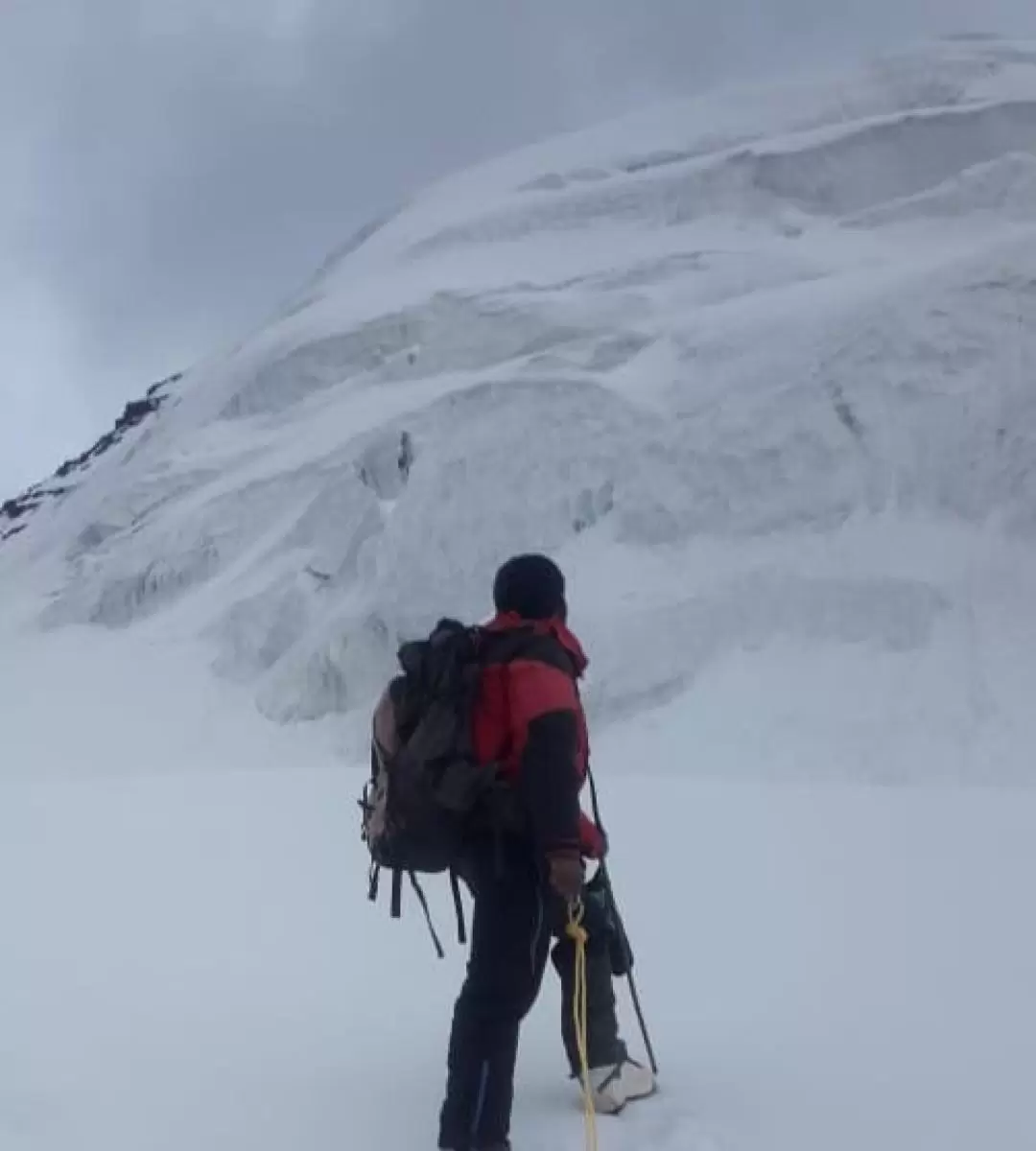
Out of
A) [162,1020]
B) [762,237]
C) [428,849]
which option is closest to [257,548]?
[762,237]

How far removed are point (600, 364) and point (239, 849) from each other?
47.7ft

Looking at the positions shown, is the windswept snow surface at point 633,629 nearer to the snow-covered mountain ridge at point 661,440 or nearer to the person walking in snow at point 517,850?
the snow-covered mountain ridge at point 661,440

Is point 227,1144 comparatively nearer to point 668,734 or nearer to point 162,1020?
point 162,1020

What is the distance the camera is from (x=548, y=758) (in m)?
3.45

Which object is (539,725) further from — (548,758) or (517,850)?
(517,850)

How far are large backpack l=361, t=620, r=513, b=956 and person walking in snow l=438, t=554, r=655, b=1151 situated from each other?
5 centimetres

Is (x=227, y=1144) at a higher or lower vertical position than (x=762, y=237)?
lower

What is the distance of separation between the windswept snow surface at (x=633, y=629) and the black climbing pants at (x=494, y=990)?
253 millimetres

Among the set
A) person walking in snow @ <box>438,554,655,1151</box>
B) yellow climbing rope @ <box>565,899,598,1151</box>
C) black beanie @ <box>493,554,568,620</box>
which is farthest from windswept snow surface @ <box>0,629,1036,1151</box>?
black beanie @ <box>493,554,568,620</box>

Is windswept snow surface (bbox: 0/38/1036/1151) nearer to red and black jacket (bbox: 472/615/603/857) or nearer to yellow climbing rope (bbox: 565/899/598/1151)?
yellow climbing rope (bbox: 565/899/598/1151)

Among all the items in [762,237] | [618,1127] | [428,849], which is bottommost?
[618,1127]

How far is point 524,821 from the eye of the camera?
3.54 metres

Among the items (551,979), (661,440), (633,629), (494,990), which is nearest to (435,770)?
(494,990)

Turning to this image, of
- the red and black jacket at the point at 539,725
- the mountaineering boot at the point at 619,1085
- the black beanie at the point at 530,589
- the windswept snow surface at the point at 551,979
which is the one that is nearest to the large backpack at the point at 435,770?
the red and black jacket at the point at 539,725
